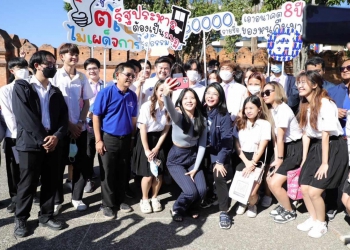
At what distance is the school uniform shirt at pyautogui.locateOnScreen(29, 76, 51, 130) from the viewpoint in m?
3.32

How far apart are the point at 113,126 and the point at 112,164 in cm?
48

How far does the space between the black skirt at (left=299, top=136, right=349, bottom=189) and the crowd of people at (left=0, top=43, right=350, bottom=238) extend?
1 cm

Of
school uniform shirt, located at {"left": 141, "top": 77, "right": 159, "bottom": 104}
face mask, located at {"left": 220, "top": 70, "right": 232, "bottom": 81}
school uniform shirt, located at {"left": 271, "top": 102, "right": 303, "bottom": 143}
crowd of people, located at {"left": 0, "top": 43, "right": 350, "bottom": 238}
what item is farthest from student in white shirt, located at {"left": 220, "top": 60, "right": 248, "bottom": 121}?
school uniform shirt, located at {"left": 141, "top": 77, "right": 159, "bottom": 104}

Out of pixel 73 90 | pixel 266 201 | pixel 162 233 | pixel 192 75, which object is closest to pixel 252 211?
pixel 266 201

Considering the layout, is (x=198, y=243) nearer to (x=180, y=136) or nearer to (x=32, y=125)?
(x=180, y=136)

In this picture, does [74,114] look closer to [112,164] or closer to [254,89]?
[112,164]

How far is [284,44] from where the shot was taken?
606 centimetres

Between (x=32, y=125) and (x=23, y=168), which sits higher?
(x=32, y=125)

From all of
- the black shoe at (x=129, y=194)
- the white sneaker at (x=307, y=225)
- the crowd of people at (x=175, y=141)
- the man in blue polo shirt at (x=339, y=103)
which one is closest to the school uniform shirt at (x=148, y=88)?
the crowd of people at (x=175, y=141)

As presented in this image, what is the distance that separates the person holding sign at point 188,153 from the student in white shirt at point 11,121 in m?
1.97

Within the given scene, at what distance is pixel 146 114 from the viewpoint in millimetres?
3908

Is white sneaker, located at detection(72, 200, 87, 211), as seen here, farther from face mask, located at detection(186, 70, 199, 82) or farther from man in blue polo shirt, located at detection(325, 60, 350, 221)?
man in blue polo shirt, located at detection(325, 60, 350, 221)

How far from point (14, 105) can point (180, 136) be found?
1.89 m

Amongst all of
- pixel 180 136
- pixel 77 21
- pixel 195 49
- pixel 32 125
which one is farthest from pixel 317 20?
pixel 195 49
